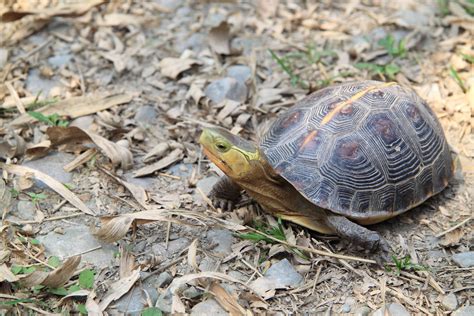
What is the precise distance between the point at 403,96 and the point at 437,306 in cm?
128

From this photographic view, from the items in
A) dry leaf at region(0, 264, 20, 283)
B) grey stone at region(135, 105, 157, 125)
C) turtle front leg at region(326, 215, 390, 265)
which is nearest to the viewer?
dry leaf at region(0, 264, 20, 283)

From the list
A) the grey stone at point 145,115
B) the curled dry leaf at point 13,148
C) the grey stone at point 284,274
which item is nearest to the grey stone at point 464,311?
the grey stone at point 284,274

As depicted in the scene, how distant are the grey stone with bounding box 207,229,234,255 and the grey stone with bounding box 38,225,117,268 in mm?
517

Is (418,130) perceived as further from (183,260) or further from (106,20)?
(106,20)

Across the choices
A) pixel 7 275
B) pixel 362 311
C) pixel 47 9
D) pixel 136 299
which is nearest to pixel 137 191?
pixel 136 299

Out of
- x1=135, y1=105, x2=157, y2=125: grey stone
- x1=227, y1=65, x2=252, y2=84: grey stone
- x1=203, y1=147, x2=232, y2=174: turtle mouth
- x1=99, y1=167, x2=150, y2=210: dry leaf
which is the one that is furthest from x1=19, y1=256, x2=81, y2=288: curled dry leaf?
x1=227, y1=65, x2=252, y2=84: grey stone

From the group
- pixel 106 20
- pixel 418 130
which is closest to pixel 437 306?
Result: pixel 418 130

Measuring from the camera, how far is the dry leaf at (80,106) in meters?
3.82

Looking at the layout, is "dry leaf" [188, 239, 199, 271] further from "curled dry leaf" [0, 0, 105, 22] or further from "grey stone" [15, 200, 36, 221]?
"curled dry leaf" [0, 0, 105, 22]

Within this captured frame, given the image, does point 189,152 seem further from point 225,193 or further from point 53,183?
point 53,183

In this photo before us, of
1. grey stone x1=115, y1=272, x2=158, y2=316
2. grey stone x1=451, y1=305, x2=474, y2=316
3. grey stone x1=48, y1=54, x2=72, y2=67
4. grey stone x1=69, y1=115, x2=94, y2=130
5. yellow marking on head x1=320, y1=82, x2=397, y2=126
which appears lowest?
grey stone x1=451, y1=305, x2=474, y2=316

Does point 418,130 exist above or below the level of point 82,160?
above

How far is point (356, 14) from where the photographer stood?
17.0 feet

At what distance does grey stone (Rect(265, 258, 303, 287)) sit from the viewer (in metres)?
2.85
